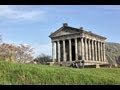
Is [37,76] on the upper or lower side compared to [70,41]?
lower

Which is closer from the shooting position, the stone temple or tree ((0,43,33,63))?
tree ((0,43,33,63))

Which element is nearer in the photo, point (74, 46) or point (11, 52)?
point (11, 52)

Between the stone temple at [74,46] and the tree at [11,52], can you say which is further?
the stone temple at [74,46]
